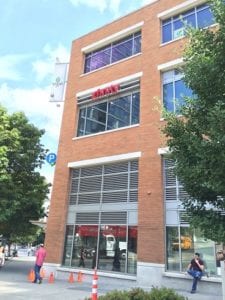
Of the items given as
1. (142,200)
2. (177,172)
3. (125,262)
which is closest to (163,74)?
(142,200)

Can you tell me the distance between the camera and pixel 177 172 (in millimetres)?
8445

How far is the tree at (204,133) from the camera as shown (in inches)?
293

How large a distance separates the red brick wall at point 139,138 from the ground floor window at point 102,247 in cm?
56

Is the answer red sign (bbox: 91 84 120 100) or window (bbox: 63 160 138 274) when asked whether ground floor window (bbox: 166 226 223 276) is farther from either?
red sign (bbox: 91 84 120 100)

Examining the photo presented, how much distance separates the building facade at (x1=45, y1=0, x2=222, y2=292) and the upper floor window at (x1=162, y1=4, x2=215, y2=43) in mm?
59

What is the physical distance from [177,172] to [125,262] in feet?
32.0

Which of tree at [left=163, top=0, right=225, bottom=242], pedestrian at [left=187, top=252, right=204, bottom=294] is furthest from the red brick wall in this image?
tree at [left=163, top=0, right=225, bottom=242]

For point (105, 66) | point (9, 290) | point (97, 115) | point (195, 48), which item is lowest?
point (9, 290)

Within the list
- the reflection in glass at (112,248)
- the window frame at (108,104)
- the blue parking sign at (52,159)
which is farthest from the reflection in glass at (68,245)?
the window frame at (108,104)

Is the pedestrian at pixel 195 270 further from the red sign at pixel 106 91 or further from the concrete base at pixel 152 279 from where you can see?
the red sign at pixel 106 91

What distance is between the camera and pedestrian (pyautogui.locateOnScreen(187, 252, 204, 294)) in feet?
46.0

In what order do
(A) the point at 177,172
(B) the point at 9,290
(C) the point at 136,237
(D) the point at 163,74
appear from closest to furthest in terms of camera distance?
(A) the point at 177,172
(B) the point at 9,290
(C) the point at 136,237
(D) the point at 163,74

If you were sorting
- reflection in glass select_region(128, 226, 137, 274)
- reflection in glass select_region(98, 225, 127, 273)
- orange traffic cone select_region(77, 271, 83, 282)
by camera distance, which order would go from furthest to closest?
orange traffic cone select_region(77, 271, 83, 282)
reflection in glass select_region(98, 225, 127, 273)
reflection in glass select_region(128, 226, 137, 274)

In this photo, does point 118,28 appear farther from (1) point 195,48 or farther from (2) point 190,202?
(2) point 190,202
